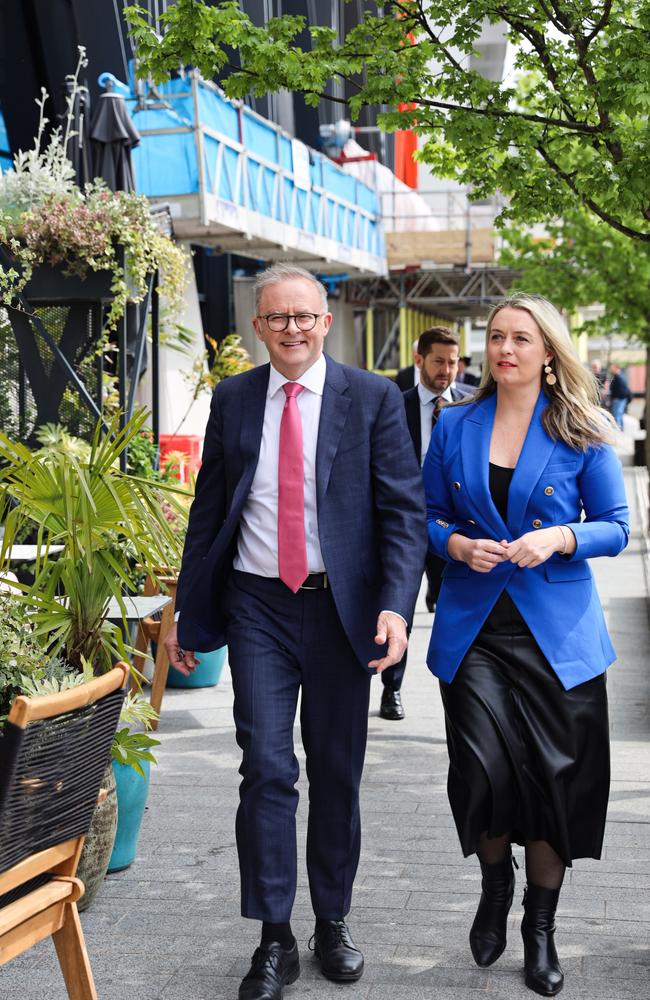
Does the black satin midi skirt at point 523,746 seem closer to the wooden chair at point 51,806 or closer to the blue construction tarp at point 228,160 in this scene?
the wooden chair at point 51,806

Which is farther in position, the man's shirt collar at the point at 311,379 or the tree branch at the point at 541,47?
the tree branch at the point at 541,47

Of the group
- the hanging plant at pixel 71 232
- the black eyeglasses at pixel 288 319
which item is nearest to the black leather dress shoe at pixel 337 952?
the black eyeglasses at pixel 288 319

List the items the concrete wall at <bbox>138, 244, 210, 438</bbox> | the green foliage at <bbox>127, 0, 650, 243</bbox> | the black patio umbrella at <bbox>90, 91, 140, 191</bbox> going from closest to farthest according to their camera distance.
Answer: the green foliage at <bbox>127, 0, 650, 243</bbox> < the black patio umbrella at <bbox>90, 91, 140, 191</bbox> < the concrete wall at <bbox>138, 244, 210, 438</bbox>

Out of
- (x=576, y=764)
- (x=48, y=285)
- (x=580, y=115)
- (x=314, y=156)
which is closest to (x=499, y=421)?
(x=576, y=764)

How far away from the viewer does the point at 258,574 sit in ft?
12.7

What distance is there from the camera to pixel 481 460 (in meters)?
3.94

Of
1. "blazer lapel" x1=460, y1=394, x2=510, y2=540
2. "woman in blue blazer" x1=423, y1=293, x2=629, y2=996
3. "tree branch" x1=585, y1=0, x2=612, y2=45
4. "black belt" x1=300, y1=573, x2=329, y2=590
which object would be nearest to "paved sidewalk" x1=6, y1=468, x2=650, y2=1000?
"woman in blue blazer" x1=423, y1=293, x2=629, y2=996

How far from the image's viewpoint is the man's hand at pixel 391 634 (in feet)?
12.0

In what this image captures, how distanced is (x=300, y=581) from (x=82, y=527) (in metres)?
1.18

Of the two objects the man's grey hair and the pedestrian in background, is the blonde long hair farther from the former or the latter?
the pedestrian in background

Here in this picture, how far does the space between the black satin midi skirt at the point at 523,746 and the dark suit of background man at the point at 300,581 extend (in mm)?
281

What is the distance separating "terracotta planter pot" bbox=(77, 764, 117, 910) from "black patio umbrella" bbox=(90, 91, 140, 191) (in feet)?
21.6

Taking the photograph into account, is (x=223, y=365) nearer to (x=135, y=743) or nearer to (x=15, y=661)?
(x=135, y=743)

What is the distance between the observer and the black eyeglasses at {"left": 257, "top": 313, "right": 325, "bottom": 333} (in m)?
3.81
